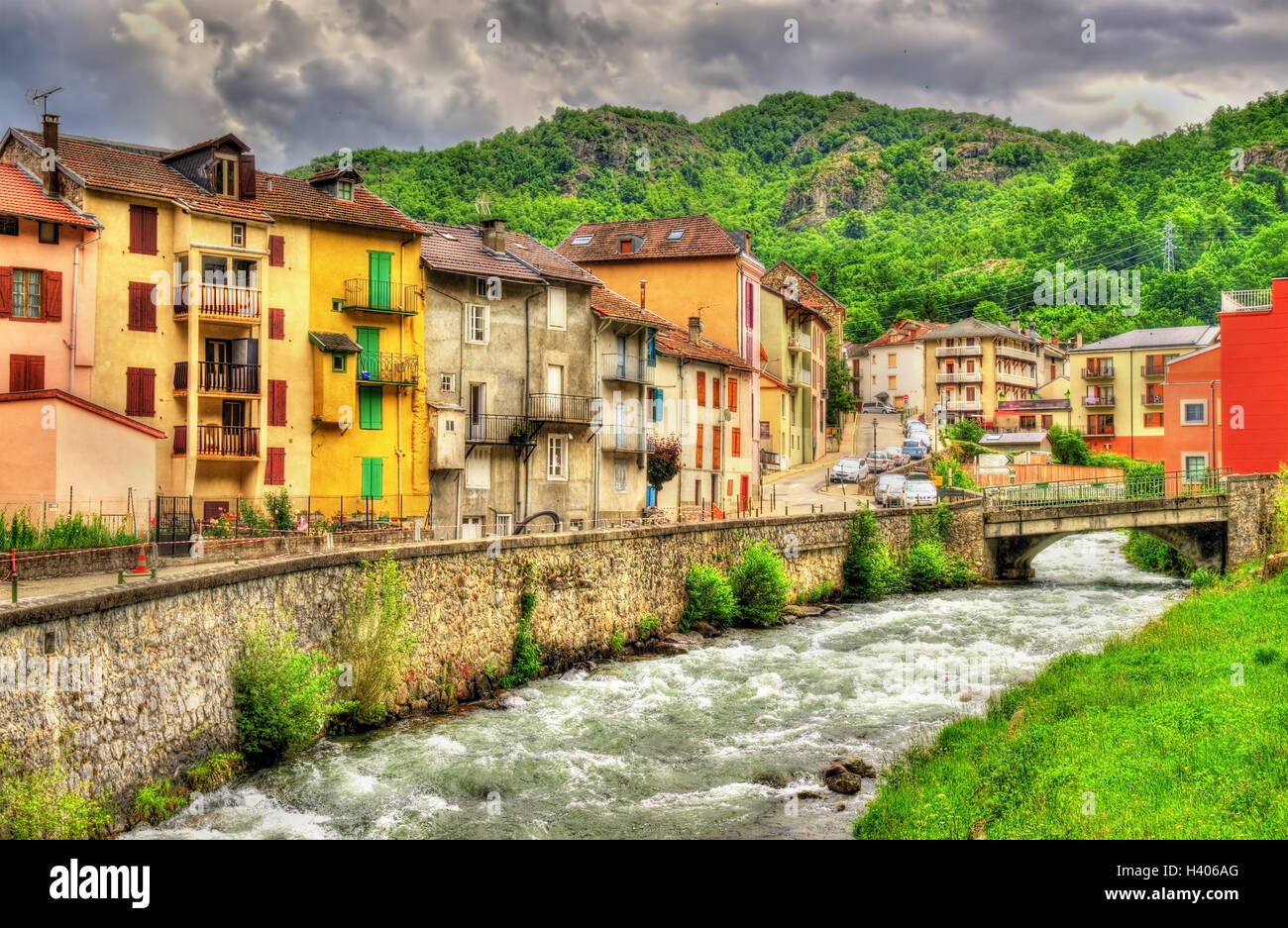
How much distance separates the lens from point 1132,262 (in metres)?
138

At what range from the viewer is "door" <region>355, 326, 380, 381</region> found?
38.1m

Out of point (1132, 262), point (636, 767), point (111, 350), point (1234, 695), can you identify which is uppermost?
point (1132, 262)

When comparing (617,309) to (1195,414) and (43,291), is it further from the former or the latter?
(1195,414)

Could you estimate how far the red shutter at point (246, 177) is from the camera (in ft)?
119

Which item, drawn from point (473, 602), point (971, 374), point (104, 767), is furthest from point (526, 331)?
point (971, 374)

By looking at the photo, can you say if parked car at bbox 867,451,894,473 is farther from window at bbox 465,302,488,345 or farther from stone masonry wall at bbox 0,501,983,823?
window at bbox 465,302,488,345

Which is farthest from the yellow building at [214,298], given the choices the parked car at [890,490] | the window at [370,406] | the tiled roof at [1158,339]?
the tiled roof at [1158,339]

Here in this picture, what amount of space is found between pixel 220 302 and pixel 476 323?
359 inches

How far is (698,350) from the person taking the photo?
55688 mm

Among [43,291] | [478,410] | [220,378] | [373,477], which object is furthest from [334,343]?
[43,291]

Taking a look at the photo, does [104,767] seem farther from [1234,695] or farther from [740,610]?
[740,610]

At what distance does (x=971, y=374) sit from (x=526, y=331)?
90512mm

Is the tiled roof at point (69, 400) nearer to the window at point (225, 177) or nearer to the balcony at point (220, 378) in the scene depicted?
the balcony at point (220, 378)
